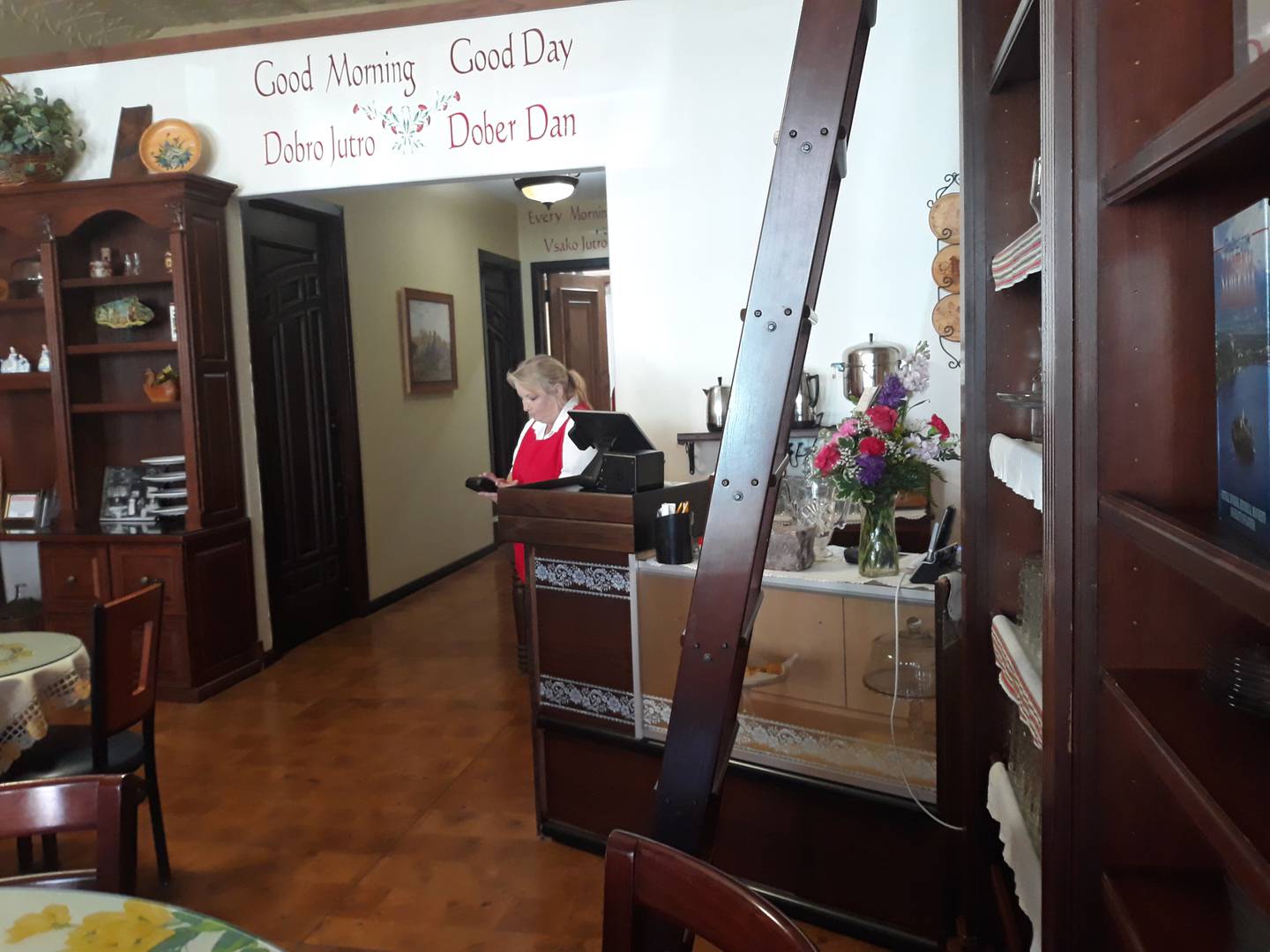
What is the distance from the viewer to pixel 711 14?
4.09m

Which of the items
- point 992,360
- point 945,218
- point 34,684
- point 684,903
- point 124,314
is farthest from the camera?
→ point 124,314

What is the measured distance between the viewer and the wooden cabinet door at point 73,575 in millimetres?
4648

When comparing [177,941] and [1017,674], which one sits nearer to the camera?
[177,941]

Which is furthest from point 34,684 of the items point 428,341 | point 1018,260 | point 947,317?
point 428,341

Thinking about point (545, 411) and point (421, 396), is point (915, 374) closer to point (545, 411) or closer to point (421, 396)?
point (545, 411)

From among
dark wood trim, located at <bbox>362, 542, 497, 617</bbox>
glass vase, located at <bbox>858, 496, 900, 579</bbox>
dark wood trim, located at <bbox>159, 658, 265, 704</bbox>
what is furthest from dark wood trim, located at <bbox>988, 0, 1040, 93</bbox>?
dark wood trim, located at <bbox>362, 542, 497, 617</bbox>

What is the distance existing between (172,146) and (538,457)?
2300mm

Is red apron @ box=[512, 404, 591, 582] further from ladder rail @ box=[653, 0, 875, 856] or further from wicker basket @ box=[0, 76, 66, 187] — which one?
wicker basket @ box=[0, 76, 66, 187]

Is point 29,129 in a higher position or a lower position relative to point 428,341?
higher

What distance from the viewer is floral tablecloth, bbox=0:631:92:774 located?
2684 mm

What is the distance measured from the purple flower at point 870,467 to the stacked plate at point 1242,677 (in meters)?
1.30

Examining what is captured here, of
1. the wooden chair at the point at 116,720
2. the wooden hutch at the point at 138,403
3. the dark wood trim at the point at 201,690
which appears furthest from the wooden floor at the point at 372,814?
the wooden hutch at the point at 138,403

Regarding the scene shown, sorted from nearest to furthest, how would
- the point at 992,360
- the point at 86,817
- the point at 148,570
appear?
the point at 86,817 < the point at 992,360 < the point at 148,570

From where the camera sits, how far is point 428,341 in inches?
269
